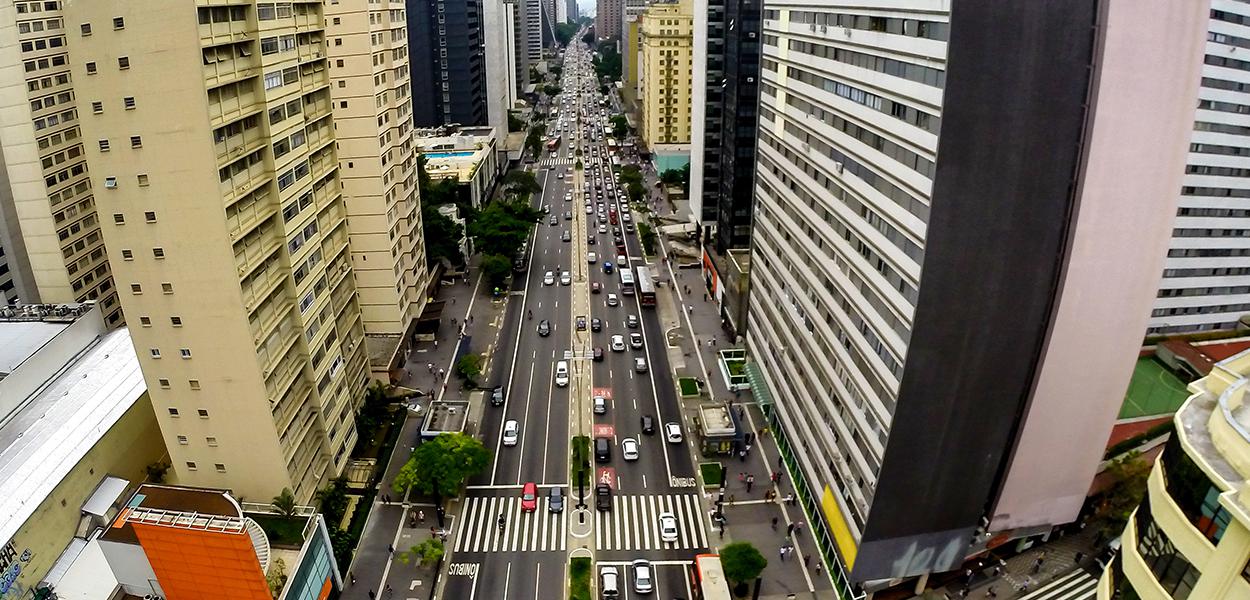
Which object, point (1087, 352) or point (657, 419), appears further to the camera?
point (657, 419)

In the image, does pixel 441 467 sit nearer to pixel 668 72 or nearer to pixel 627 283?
pixel 627 283

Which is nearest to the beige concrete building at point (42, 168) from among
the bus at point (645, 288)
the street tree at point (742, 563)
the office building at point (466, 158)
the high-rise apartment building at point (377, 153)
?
the high-rise apartment building at point (377, 153)

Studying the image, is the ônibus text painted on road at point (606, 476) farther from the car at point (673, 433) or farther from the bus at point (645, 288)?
the bus at point (645, 288)

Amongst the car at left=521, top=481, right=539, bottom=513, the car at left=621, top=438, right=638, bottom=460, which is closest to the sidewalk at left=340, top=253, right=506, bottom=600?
the car at left=521, top=481, right=539, bottom=513

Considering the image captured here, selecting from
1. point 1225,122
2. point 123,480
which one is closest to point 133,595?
point 123,480

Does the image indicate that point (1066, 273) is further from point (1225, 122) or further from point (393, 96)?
point (393, 96)

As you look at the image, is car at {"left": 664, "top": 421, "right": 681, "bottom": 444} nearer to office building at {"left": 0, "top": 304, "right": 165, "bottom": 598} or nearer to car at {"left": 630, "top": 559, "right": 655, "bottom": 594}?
car at {"left": 630, "top": 559, "right": 655, "bottom": 594}
